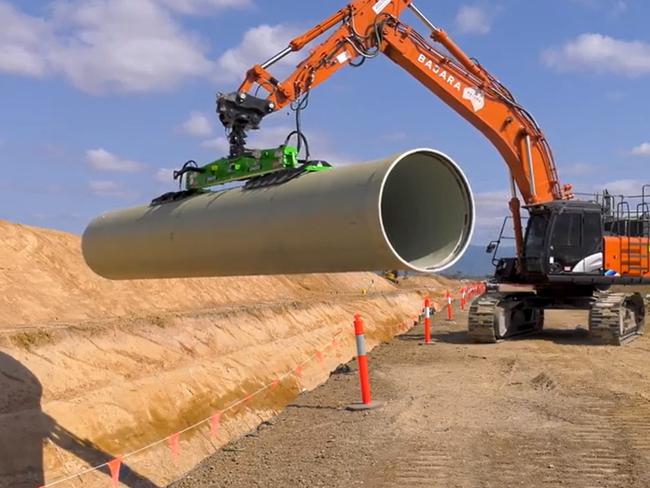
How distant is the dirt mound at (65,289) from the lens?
700 inches

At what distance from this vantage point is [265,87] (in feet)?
30.6

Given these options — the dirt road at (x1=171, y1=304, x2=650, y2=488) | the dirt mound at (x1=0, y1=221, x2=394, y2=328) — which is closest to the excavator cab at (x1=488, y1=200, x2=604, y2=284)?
the dirt road at (x1=171, y1=304, x2=650, y2=488)

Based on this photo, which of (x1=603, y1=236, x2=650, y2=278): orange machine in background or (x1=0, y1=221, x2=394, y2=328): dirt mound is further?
(x1=0, y1=221, x2=394, y2=328): dirt mound

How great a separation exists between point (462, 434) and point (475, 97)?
32.0ft

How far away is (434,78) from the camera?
15.0 m

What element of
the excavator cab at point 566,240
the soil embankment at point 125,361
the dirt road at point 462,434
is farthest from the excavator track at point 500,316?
the soil embankment at point 125,361

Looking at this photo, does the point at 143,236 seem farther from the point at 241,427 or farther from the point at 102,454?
the point at 241,427

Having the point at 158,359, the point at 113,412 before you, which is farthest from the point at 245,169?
the point at 158,359

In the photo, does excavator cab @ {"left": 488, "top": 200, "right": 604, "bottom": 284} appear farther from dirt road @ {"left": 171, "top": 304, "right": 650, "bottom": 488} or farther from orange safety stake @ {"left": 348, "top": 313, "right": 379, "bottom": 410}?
orange safety stake @ {"left": 348, "top": 313, "right": 379, "bottom": 410}

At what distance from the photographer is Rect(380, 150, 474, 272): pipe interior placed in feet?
13.2

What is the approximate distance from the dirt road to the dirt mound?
9.28 metres

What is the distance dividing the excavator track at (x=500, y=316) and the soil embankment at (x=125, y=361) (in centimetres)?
367

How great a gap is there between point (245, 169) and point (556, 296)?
13287 millimetres

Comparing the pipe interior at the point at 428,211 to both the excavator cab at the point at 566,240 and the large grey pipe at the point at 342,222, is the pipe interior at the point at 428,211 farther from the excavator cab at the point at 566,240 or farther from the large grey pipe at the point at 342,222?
the excavator cab at the point at 566,240
